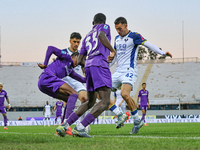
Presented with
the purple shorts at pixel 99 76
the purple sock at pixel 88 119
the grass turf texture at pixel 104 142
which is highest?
the purple shorts at pixel 99 76

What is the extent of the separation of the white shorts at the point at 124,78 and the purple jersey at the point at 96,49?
212 cm

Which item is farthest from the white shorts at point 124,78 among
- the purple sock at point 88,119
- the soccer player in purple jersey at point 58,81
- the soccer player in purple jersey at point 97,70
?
the purple sock at point 88,119

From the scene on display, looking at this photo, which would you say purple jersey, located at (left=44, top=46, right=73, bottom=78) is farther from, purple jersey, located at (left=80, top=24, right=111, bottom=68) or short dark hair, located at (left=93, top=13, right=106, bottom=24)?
short dark hair, located at (left=93, top=13, right=106, bottom=24)

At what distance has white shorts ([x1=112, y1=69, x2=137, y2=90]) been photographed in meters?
7.43

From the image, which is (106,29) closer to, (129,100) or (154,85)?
(129,100)

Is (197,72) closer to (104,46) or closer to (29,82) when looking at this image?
(29,82)

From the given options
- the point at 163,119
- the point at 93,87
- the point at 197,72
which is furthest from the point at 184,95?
the point at 93,87

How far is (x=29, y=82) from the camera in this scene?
45656 mm

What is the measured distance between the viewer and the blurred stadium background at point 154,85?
36375 mm

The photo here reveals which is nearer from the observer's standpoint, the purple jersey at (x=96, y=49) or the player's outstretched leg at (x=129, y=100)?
the purple jersey at (x=96, y=49)

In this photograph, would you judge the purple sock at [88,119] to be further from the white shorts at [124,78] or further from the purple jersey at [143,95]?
the purple jersey at [143,95]

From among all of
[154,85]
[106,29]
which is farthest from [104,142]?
[154,85]

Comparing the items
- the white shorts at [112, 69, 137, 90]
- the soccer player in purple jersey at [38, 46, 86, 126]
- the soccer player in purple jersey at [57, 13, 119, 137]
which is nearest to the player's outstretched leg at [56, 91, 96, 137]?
the soccer player in purple jersey at [57, 13, 119, 137]

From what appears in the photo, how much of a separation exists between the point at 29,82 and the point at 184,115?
84.8 feet
